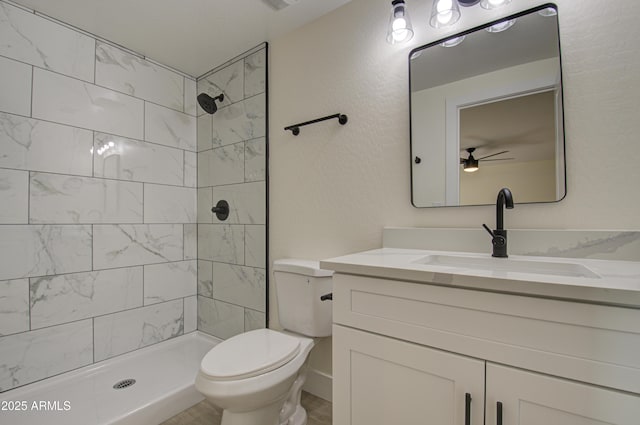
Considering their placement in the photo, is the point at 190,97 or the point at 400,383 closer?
the point at 400,383

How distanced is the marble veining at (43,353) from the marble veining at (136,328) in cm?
7

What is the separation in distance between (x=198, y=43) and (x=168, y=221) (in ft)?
4.22

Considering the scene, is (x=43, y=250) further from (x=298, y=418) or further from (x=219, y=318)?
(x=298, y=418)

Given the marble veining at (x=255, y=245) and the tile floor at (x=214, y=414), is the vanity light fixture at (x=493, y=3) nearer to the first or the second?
the marble veining at (x=255, y=245)

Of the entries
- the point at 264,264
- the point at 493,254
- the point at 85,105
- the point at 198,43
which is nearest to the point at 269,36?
the point at 198,43

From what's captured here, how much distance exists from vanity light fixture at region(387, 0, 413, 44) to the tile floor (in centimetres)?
190

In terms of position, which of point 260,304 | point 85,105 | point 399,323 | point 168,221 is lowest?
point 260,304

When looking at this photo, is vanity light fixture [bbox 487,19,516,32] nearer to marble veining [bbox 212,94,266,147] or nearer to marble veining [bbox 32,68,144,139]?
marble veining [bbox 212,94,266,147]

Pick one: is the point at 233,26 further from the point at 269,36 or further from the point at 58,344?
the point at 58,344

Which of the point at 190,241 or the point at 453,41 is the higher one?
the point at 453,41

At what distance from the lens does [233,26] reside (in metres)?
1.81

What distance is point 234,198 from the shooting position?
7.07ft

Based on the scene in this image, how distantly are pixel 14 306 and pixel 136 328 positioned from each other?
0.66 m

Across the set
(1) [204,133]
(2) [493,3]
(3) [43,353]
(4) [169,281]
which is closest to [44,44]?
(1) [204,133]
